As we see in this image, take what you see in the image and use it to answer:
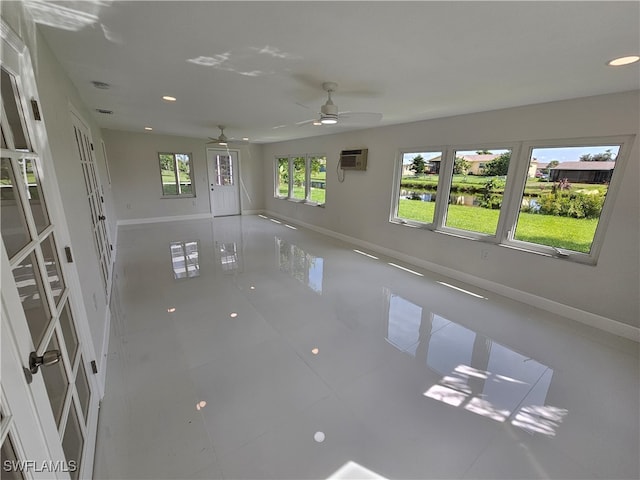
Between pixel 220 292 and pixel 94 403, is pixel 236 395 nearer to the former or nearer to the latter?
A: pixel 94 403

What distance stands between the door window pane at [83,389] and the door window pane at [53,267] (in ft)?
1.69

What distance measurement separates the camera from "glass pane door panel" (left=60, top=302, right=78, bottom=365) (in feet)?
4.48

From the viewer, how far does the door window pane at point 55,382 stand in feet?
3.62

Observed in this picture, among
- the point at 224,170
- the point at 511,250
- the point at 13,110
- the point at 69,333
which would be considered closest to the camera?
the point at 13,110

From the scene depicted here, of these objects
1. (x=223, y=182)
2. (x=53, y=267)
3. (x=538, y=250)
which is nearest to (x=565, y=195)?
(x=538, y=250)

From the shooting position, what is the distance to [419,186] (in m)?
4.44

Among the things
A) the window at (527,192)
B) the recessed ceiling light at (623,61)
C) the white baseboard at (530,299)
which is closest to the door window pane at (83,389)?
the recessed ceiling light at (623,61)

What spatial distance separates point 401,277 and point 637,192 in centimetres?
252

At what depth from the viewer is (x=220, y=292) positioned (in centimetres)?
338

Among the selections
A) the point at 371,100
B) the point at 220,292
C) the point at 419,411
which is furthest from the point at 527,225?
the point at 220,292

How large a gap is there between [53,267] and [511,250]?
14.1 feet

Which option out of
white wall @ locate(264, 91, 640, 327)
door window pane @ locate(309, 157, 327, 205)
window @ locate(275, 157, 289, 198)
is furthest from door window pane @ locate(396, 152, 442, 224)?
window @ locate(275, 157, 289, 198)

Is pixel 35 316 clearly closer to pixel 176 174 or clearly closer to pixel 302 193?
pixel 302 193

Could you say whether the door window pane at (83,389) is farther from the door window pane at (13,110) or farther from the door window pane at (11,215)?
the door window pane at (13,110)
